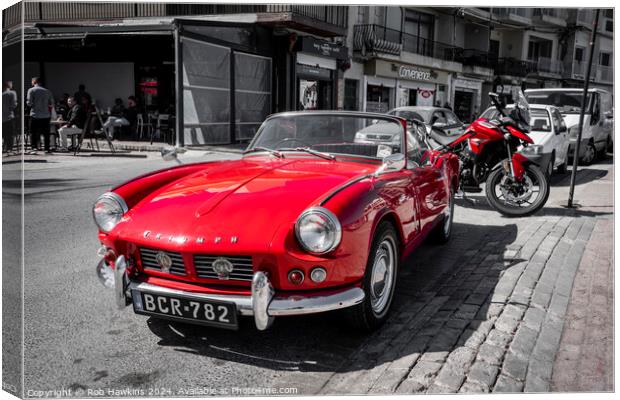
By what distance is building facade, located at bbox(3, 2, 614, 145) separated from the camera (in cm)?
280

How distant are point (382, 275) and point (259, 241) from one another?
817 millimetres

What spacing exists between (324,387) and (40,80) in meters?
1.93

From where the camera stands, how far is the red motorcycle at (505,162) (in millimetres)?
5875

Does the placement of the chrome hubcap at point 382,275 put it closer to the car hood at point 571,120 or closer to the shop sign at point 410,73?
the car hood at point 571,120

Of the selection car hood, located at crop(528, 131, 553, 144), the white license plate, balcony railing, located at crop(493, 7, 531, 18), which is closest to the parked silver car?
car hood, located at crop(528, 131, 553, 144)

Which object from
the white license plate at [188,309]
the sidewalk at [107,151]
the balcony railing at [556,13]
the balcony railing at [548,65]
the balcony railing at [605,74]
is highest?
the balcony railing at [556,13]

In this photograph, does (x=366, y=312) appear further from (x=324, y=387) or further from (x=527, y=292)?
(x=527, y=292)

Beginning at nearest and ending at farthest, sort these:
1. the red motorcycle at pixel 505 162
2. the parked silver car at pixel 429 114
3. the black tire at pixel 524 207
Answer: the black tire at pixel 524 207
the red motorcycle at pixel 505 162
the parked silver car at pixel 429 114

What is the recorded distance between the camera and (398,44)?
10914 mm

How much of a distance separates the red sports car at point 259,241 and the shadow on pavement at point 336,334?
0.15m

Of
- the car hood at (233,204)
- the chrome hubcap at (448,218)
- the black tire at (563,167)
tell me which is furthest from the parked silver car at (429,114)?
the car hood at (233,204)

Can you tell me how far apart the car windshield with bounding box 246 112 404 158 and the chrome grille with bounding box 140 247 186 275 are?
1.43m

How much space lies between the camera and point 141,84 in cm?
1346

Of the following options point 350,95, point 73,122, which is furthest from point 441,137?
point 350,95
